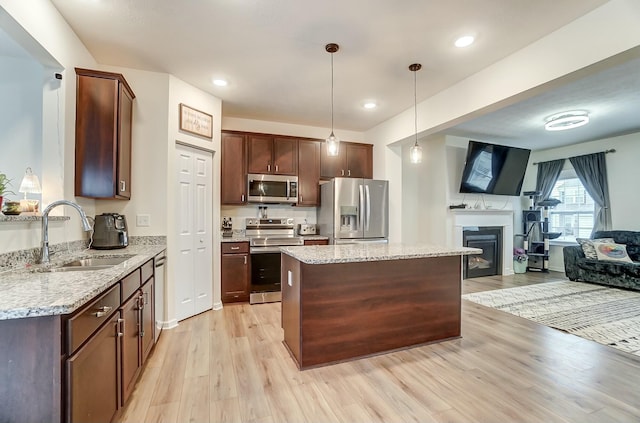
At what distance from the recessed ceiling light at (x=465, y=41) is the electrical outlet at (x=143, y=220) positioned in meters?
3.43

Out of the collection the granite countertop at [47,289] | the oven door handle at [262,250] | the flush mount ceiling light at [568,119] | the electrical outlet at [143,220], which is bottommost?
the oven door handle at [262,250]

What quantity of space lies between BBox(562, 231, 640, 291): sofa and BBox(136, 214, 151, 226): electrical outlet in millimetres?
6863

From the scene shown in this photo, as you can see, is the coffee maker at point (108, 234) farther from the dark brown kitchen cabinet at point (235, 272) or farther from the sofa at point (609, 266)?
the sofa at point (609, 266)

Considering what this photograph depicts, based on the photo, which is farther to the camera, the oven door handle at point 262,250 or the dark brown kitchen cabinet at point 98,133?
the oven door handle at point 262,250

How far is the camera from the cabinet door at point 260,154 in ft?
14.0

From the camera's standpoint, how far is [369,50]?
105 inches

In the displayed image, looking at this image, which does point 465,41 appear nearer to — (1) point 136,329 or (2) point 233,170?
(2) point 233,170

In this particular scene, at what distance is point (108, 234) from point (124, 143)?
87cm

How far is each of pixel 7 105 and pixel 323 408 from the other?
11.0 feet

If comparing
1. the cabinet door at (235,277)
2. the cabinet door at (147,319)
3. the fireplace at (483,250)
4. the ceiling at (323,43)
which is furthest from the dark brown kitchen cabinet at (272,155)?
the fireplace at (483,250)

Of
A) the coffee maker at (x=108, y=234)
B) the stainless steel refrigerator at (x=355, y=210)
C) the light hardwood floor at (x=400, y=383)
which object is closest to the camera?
the light hardwood floor at (x=400, y=383)

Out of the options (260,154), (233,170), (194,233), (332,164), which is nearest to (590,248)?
(332,164)

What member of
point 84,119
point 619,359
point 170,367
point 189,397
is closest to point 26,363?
point 189,397

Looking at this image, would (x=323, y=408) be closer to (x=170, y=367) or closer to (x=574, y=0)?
(x=170, y=367)
